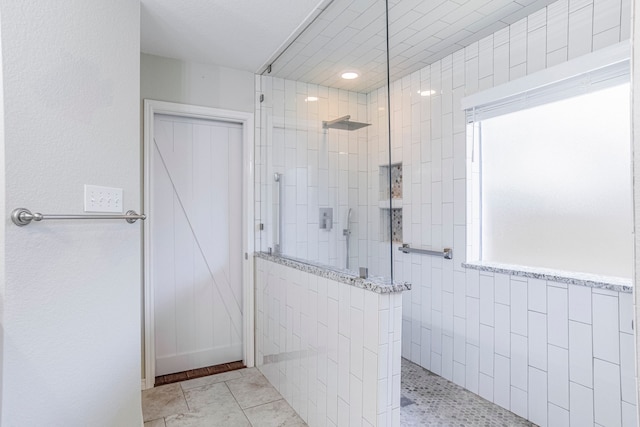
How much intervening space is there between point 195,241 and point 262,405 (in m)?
1.31

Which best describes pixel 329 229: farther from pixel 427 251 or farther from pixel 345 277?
pixel 427 251

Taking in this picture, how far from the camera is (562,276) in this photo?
1862 mm

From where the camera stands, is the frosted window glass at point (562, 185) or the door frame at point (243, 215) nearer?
the frosted window glass at point (562, 185)

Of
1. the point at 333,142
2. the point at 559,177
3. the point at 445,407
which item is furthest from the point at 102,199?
the point at 559,177

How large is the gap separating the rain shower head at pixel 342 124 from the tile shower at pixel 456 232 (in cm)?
4

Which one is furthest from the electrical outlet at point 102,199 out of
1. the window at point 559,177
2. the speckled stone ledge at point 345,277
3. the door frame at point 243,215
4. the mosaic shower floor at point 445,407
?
the window at point 559,177

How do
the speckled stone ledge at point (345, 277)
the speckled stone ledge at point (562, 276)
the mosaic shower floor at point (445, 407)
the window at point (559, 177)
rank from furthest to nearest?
the mosaic shower floor at point (445, 407), the window at point (559, 177), the speckled stone ledge at point (562, 276), the speckled stone ledge at point (345, 277)

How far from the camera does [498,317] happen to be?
2188 mm

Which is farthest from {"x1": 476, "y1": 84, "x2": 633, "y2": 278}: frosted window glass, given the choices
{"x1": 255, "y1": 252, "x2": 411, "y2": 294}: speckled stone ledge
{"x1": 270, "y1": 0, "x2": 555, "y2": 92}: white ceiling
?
{"x1": 255, "y1": 252, "x2": 411, "y2": 294}: speckled stone ledge

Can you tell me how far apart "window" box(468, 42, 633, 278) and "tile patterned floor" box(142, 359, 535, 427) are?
94 centimetres

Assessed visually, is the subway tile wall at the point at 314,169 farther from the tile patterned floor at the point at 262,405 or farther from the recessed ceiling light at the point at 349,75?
the tile patterned floor at the point at 262,405

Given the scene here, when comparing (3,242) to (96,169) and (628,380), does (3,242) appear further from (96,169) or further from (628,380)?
(628,380)

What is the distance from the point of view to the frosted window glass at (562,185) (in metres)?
1.77

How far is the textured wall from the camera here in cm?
121
